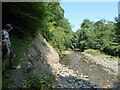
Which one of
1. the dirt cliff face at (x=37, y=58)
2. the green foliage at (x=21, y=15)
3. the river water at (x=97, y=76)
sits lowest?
the river water at (x=97, y=76)

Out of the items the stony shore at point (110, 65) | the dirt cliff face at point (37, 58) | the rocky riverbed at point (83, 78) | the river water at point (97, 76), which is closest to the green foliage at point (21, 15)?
the dirt cliff face at point (37, 58)

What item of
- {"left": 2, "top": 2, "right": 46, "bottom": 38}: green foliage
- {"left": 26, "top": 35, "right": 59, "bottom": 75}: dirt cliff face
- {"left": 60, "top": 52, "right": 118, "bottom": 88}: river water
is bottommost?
{"left": 60, "top": 52, "right": 118, "bottom": 88}: river water

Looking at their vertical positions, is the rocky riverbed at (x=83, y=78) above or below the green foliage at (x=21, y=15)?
below

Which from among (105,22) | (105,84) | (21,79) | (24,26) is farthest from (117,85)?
(105,22)

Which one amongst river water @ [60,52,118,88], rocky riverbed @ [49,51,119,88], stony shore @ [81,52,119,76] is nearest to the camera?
rocky riverbed @ [49,51,119,88]

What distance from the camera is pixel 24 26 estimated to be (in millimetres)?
5004

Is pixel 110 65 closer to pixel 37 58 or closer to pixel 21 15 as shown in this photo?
pixel 37 58

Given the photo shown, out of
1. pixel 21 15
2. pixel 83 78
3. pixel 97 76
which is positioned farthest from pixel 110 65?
pixel 21 15

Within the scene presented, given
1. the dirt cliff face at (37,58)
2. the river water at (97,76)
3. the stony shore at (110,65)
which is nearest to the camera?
the dirt cliff face at (37,58)

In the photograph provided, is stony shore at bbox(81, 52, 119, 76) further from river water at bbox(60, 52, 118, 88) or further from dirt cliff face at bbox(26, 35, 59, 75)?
dirt cliff face at bbox(26, 35, 59, 75)

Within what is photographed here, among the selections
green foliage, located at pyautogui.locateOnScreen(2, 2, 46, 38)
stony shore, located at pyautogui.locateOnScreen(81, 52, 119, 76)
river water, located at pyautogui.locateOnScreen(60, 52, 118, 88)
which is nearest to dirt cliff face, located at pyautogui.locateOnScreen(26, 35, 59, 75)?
green foliage, located at pyautogui.locateOnScreen(2, 2, 46, 38)

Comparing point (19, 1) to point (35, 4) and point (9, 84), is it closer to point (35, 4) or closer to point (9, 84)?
point (35, 4)

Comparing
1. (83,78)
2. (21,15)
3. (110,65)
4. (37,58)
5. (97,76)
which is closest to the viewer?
(21,15)

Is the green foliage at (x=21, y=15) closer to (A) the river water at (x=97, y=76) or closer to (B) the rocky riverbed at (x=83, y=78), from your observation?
(B) the rocky riverbed at (x=83, y=78)
